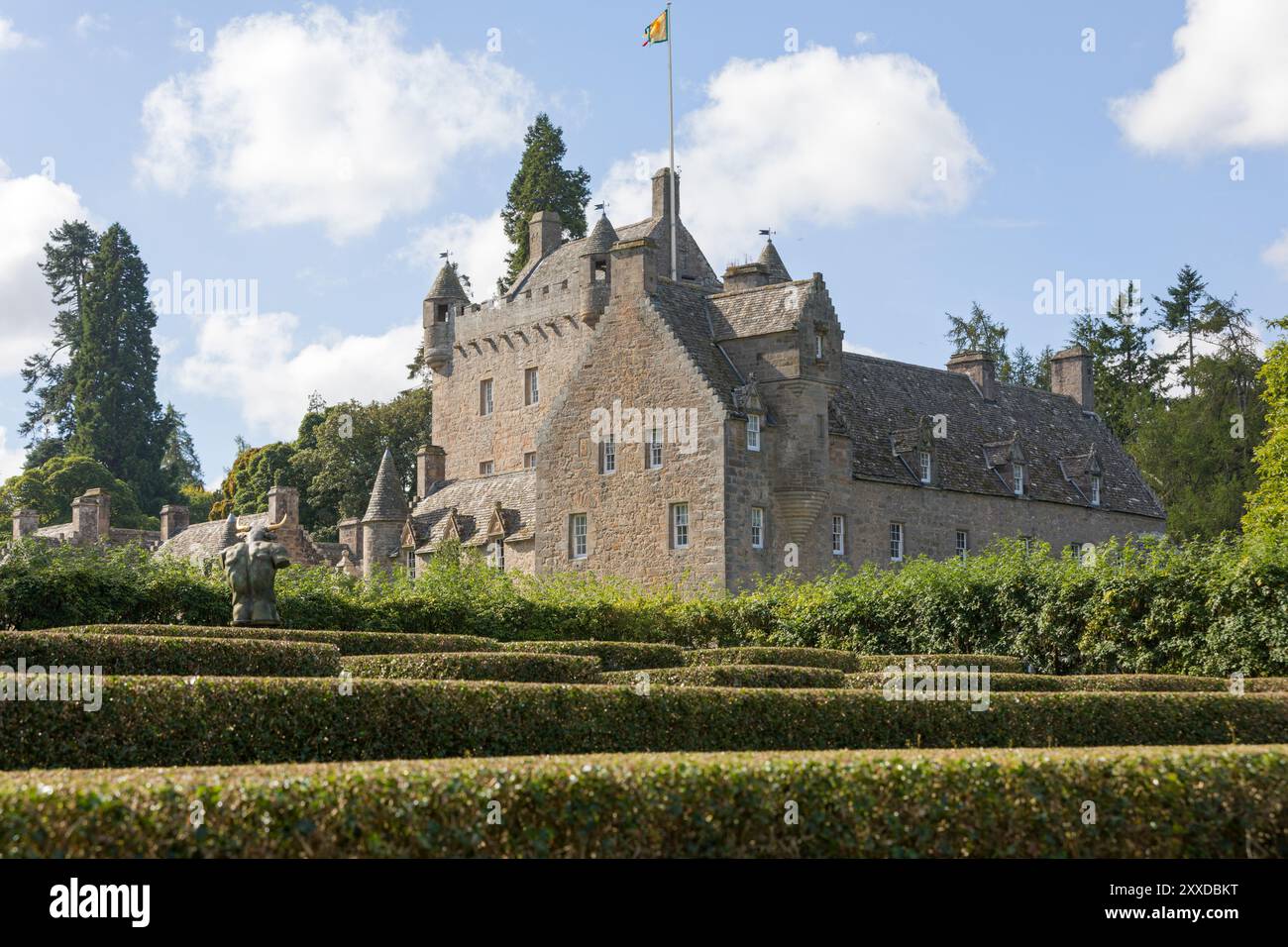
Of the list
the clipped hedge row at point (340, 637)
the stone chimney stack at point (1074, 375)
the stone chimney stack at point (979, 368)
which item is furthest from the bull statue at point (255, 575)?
the stone chimney stack at point (1074, 375)

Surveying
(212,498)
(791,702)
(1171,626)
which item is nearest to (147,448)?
(212,498)

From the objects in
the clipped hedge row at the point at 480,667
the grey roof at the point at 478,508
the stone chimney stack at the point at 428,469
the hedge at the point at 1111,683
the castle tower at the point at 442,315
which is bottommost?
the hedge at the point at 1111,683

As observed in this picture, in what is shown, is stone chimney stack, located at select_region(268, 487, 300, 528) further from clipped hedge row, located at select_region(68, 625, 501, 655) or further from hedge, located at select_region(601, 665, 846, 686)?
hedge, located at select_region(601, 665, 846, 686)

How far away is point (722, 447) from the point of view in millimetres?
40812

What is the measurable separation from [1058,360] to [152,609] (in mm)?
44452

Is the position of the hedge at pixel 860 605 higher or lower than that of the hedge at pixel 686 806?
higher

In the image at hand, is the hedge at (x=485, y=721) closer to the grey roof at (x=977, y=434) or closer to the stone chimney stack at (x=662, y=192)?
the grey roof at (x=977, y=434)

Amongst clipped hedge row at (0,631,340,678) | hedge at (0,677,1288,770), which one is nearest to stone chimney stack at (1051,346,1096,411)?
hedge at (0,677,1288,770)

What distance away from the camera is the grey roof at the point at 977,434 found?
157ft

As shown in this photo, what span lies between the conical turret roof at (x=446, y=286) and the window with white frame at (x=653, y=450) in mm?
25266

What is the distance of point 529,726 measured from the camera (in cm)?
1488

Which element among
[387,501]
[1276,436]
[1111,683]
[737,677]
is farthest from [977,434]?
[737,677]

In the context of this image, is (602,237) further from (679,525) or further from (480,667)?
(480,667)
